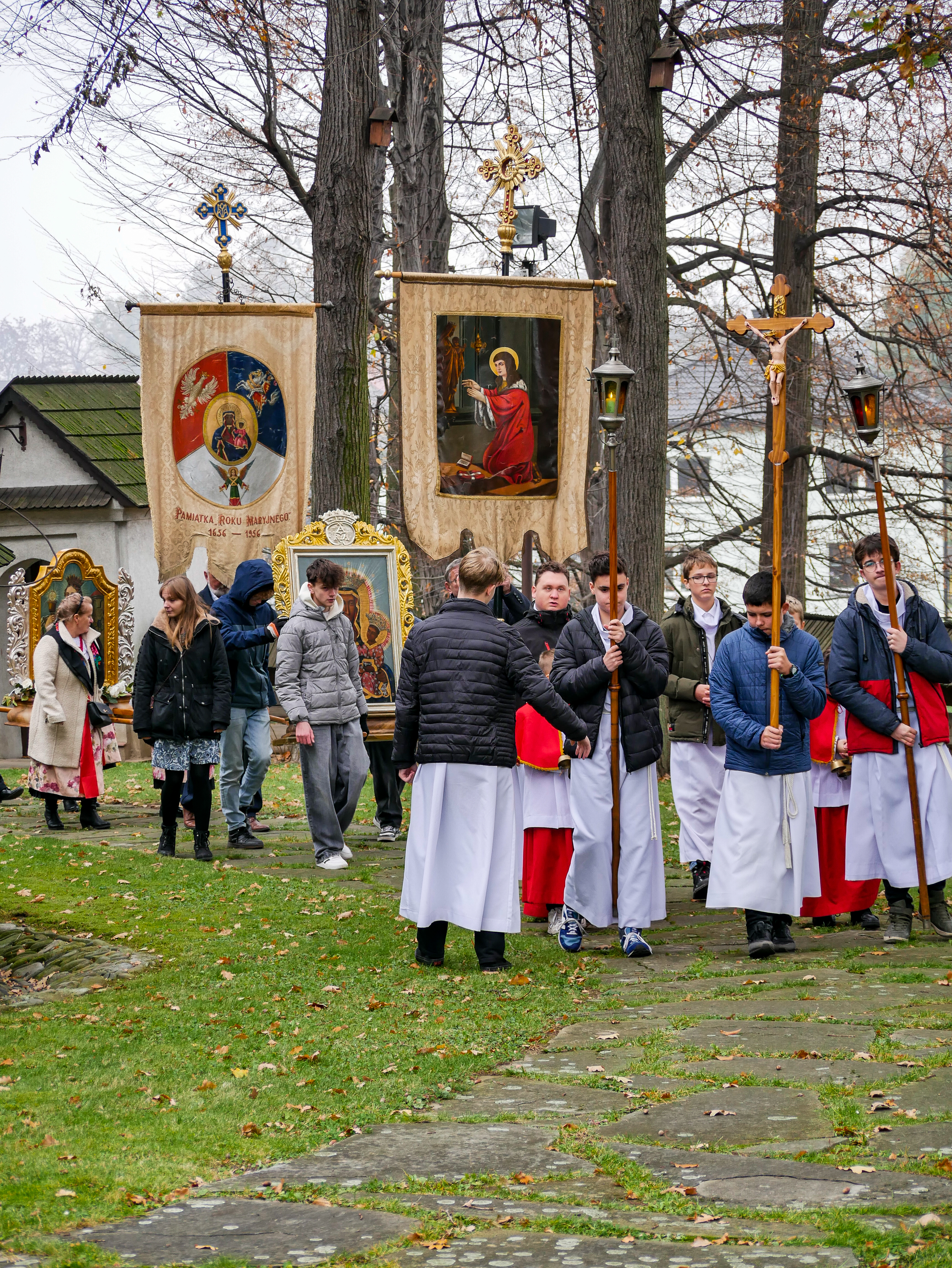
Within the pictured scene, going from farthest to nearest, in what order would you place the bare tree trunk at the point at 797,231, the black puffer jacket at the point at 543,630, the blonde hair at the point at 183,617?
the bare tree trunk at the point at 797,231 → the blonde hair at the point at 183,617 → the black puffer jacket at the point at 543,630

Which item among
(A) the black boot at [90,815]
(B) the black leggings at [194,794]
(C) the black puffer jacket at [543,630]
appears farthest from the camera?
(A) the black boot at [90,815]

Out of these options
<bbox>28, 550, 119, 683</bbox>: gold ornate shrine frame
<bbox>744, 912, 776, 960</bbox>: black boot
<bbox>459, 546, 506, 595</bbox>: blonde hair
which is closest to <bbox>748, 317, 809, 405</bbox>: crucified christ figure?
<bbox>459, 546, 506, 595</bbox>: blonde hair

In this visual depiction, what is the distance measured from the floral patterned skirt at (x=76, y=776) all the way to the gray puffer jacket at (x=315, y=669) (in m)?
3.15

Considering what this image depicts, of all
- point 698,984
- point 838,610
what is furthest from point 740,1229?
point 838,610

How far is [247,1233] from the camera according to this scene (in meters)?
3.96

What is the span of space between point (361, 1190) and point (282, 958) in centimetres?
363

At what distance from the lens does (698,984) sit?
7.35 metres

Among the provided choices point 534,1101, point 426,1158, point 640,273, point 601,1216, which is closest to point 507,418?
point 640,273

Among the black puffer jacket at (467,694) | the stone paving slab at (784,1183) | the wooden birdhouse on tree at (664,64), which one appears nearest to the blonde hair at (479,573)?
the black puffer jacket at (467,694)

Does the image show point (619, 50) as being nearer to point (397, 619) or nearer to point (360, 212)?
point (360, 212)

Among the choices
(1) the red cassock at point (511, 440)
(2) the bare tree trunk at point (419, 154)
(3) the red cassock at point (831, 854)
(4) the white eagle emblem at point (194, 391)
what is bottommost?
(3) the red cassock at point (831, 854)

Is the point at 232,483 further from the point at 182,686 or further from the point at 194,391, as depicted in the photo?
the point at 182,686

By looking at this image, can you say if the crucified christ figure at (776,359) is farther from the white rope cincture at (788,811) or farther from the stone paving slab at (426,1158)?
the stone paving slab at (426,1158)

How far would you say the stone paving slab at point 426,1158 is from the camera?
14.6 feet
